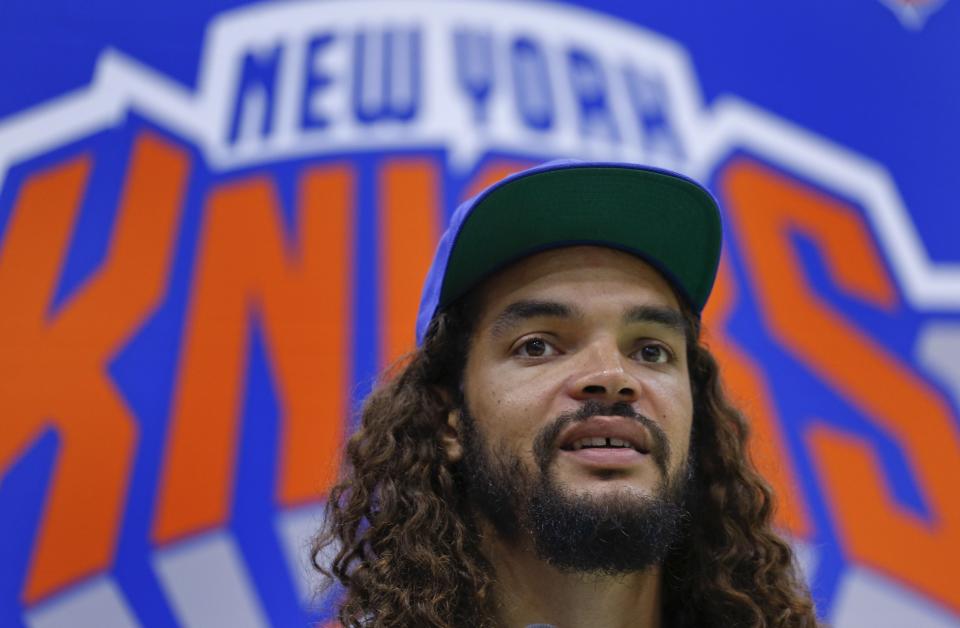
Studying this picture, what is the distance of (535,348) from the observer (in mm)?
1384

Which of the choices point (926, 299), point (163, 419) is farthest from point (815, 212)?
point (163, 419)

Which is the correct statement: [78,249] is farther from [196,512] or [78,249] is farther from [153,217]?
[196,512]

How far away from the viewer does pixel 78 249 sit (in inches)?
76.0

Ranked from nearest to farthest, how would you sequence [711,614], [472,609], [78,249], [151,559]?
1. [472,609]
2. [711,614]
3. [151,559]
4. [78,249]

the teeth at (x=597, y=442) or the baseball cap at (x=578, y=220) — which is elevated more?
the baseball cap at (x=578, y=220)

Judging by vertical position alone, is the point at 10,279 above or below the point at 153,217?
below

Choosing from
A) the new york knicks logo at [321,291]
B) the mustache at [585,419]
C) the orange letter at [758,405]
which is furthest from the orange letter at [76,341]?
the orange letter at [758,405]

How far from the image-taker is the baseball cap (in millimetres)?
1400

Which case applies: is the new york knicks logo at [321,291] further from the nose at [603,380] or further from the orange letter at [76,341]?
the nose at [603,380]

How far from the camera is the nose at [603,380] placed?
1301 millimetres

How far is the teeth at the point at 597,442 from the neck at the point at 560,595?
0.18m

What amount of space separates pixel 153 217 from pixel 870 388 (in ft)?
5.26

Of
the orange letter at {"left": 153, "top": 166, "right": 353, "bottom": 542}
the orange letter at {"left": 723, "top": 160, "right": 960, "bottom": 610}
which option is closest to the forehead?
→ the orange letter at {"left": 153, "top": 166, "right": 353, "bottom": 542}

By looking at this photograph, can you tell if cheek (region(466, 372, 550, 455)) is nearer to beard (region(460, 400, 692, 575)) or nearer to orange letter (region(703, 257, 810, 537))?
beard (region(460, 400, 692, 575))
